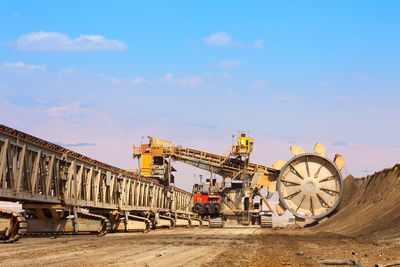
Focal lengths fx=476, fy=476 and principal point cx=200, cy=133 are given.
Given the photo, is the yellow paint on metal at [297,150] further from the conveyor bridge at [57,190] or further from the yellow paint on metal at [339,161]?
the conveyor bridge at [57,190]

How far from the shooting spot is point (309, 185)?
162 ft

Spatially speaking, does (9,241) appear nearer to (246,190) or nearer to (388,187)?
(388,187)

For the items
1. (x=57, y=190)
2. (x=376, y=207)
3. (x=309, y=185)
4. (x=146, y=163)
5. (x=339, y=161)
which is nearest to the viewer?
(x=57, y=190)

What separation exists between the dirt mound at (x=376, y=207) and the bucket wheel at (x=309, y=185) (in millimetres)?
2047

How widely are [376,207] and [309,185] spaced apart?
16.4 meters

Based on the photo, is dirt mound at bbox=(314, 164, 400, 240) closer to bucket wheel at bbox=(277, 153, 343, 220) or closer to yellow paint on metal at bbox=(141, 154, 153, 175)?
bucket wheel at bbox=(277, 153, 343, 220)

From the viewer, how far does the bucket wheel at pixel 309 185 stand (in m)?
49.1

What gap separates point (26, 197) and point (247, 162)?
3537 cm

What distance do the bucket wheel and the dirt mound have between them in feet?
6.71

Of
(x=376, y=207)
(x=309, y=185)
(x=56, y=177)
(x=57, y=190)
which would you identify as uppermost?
(x=309, y=185)

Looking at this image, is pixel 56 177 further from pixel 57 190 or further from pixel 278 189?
pixel 278 189

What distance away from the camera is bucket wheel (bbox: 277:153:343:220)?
49125 mm

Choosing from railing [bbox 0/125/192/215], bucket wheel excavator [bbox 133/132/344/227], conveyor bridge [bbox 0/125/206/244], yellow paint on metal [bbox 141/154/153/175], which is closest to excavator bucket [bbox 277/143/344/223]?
bucket wheel excavator [bbox 133/132/344/227]

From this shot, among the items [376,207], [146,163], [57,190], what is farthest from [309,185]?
[57,190]
